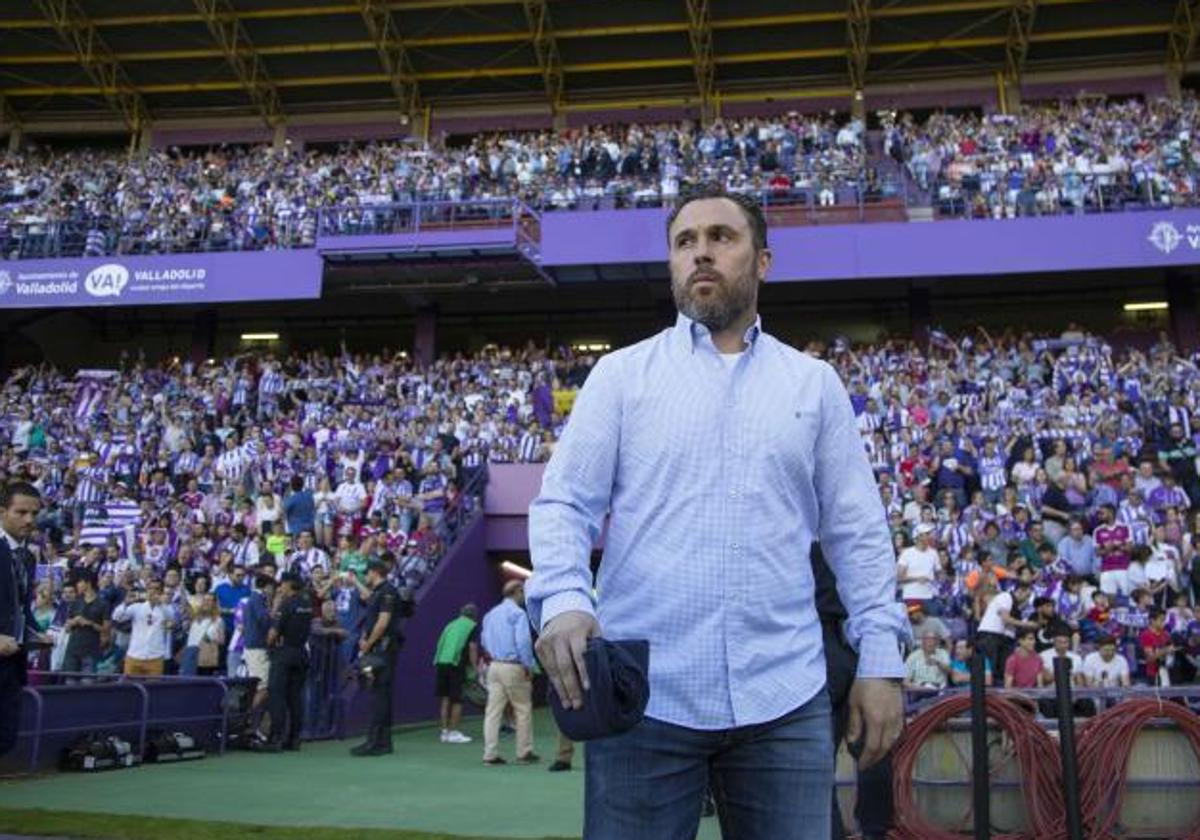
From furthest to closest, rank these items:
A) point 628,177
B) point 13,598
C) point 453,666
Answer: point 628,177 < point 453,666 < point 13,598

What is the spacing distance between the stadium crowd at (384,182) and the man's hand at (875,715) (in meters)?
24.1

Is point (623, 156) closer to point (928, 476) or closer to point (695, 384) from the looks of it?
point (928, 476)

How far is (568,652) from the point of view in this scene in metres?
2.15

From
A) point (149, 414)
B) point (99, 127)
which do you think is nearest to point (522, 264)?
point (149, 414)

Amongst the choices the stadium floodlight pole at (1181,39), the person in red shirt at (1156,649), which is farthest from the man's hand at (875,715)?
the stadium floodlight pole at (1181,39)

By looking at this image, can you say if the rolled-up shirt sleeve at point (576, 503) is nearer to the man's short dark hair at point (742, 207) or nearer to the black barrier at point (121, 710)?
the man's short dark hair at point (742, 207)

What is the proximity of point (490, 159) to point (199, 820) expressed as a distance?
75.4 ft

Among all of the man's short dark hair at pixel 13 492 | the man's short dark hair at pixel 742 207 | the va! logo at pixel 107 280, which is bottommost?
the man's short dark hair at pixel 13 492

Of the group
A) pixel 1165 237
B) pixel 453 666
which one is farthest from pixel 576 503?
pixel 1165 237

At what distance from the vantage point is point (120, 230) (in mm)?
29172

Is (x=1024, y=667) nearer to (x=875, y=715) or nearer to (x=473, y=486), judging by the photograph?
(x=875, y=715)

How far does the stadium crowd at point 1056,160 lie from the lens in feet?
82.3

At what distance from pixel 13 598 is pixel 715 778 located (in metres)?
5.37

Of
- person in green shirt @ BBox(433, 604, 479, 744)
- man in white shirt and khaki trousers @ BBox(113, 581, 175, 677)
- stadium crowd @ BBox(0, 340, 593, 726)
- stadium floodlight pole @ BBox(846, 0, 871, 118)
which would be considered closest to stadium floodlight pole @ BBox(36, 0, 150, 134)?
stadium crowd @ BBox(0, 340, 593, 726)
